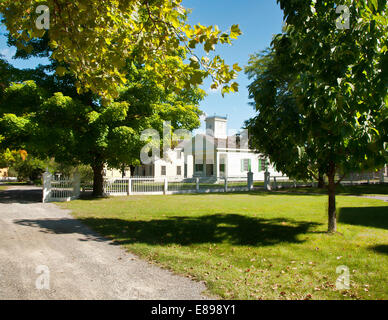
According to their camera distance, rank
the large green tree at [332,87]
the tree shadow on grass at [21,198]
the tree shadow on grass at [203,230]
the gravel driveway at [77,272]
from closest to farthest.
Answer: the gravel driveway at [77,272] → the large green tree at [332,87] → the tree shadow on grass at [203,230] → the tree shadow on grass at [21,198]

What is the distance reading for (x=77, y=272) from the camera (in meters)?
4.57

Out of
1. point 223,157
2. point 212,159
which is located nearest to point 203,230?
point 223,157

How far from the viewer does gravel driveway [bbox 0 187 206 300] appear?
12.5 feet

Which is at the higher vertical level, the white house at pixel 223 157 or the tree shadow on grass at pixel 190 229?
the white house at pixel 223 157

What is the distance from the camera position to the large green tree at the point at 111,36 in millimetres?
4535

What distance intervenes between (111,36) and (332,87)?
449 centimetres

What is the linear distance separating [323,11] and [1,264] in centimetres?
771

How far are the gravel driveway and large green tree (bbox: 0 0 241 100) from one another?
3105 mm

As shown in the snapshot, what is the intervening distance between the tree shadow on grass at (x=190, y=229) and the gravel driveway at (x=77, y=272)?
0.66m

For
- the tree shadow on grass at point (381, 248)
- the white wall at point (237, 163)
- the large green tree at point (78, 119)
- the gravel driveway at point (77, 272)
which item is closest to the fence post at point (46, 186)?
the large green tree at point (78, 119)

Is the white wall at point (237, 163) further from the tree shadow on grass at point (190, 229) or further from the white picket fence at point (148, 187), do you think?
the tree shadow on grass at point (190, 229)

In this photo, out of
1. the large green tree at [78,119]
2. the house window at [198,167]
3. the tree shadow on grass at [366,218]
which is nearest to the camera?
the tree shadow on grass at [366,218]
